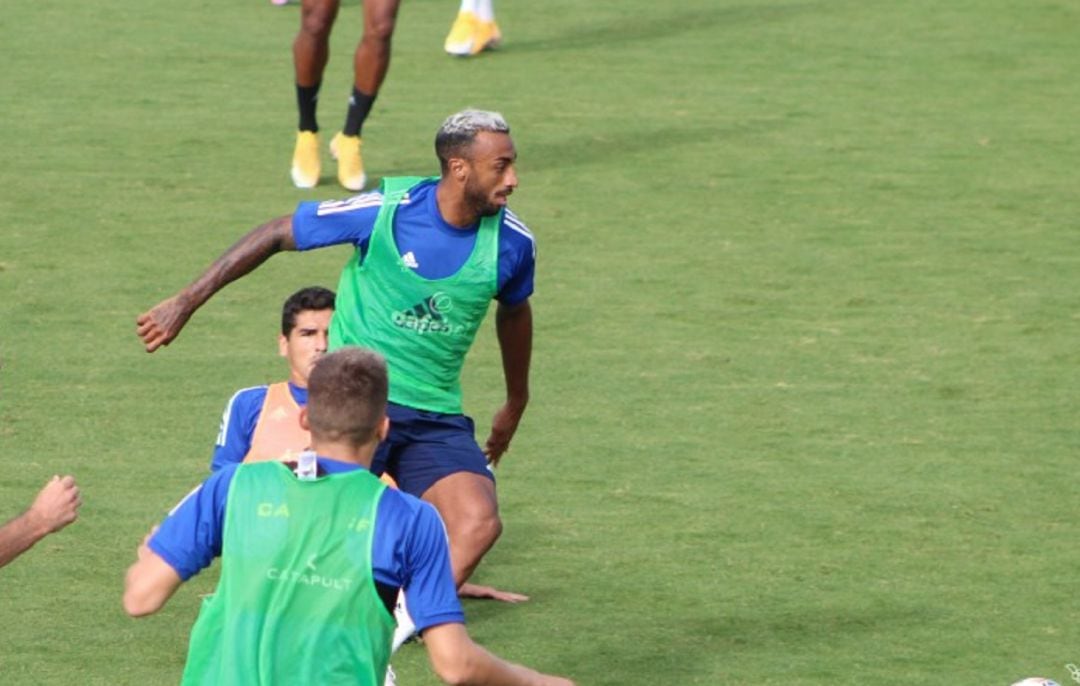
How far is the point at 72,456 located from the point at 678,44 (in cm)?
854

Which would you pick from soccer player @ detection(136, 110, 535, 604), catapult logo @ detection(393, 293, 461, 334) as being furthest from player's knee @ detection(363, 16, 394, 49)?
catapult logo @ detection(393, 293, 461, 334)

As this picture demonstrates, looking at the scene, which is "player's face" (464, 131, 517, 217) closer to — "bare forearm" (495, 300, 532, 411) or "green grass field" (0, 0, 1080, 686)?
"bare forearm" (495, 300, 532, 411)

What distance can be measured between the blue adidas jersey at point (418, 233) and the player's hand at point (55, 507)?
1.90 metres

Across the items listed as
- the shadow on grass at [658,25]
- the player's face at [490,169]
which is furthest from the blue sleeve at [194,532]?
the shadow on grass at [658,25]

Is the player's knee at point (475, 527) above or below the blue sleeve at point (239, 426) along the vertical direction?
below

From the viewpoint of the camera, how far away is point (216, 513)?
5.05m

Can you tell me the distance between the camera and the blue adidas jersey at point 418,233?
7.19 meters

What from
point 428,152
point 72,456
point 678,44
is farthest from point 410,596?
point 678,44

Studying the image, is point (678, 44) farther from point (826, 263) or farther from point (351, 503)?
point (351, 503)

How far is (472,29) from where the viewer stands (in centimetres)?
1591

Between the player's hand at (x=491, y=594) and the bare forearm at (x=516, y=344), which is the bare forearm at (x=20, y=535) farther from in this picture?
the player's hand at (x=491, y=594)

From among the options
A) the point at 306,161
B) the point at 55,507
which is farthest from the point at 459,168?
the point at 306,161

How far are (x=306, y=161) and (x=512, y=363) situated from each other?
5320 millimetres

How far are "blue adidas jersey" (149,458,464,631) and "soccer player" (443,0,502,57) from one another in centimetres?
1108
